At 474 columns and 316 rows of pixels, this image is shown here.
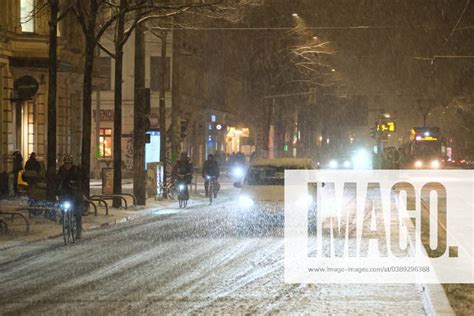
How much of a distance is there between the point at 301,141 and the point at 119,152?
49503 millimetres

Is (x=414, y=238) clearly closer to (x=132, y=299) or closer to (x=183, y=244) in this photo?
(x=183, y=244)

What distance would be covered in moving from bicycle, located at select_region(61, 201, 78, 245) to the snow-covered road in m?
0.27

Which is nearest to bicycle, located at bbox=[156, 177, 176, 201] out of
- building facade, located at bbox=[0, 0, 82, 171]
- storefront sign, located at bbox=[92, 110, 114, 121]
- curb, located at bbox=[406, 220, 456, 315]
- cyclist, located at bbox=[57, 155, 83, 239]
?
building facade, located at bbox=[0, 0, 82, 171]

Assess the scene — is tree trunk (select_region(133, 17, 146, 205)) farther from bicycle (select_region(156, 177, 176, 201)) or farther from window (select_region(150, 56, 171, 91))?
window (select_region(150, 56, 171, 91))

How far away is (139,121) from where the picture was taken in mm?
27688

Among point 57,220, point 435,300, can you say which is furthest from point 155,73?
point 435,300

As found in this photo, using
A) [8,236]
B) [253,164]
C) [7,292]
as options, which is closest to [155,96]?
[253,164]

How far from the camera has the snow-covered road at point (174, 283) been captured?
970 cm

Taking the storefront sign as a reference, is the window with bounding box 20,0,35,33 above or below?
above

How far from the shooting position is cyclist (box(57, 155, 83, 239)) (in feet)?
57.4

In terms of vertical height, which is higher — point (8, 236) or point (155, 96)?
point (155, 96)

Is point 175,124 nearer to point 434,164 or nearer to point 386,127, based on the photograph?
point 386,127

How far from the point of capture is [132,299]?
33.5 feet

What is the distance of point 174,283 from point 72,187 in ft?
22.5
